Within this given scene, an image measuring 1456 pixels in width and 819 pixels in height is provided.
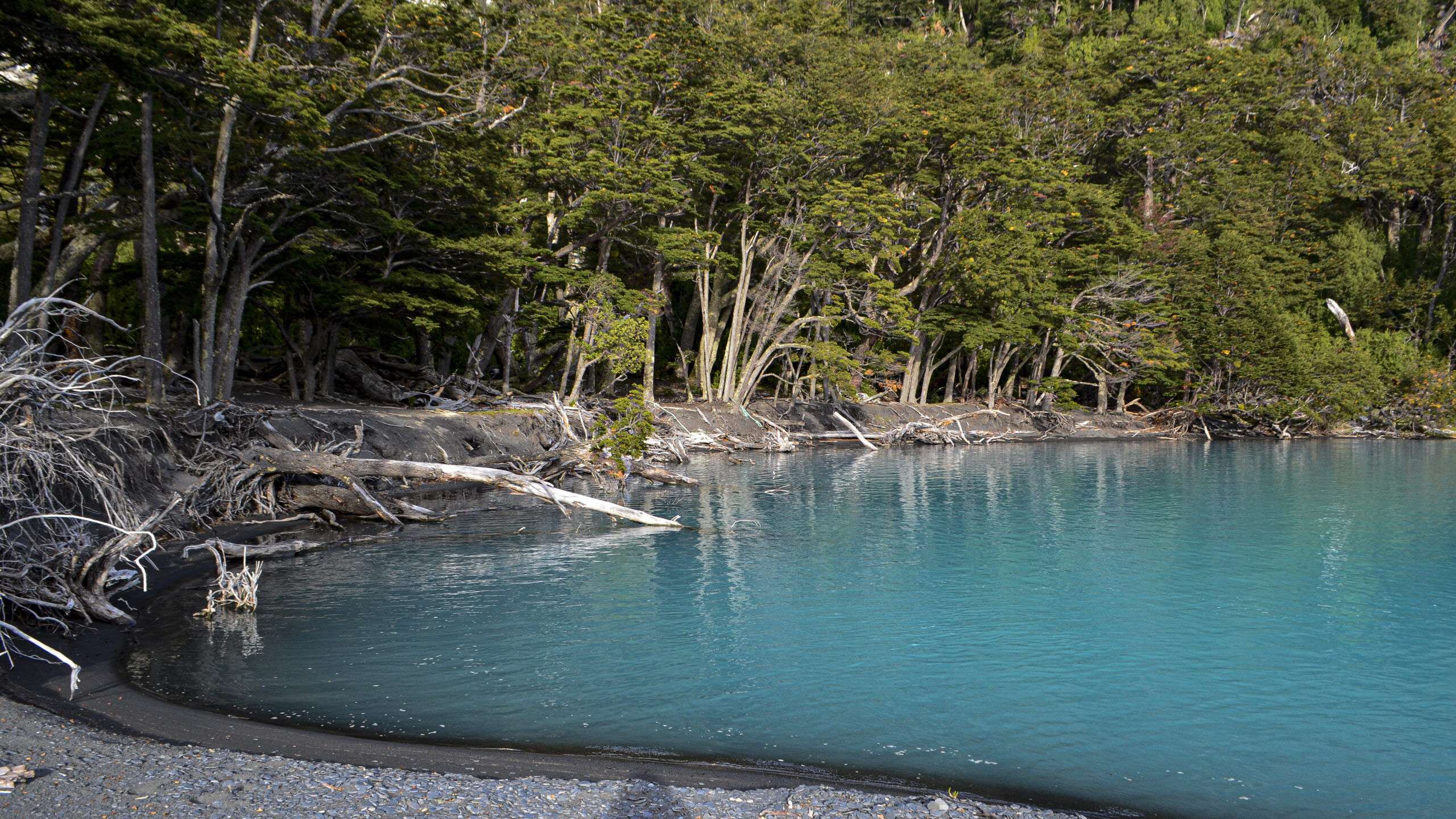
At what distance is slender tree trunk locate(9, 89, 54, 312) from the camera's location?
1669 cm

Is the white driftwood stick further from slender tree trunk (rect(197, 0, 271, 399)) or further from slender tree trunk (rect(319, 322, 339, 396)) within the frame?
slender tree trunk (rect(197, 0, 271, 399))

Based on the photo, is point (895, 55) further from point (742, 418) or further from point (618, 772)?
point (618, 772)

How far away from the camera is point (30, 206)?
16641mm

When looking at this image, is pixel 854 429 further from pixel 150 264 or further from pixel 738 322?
pixel 150 264

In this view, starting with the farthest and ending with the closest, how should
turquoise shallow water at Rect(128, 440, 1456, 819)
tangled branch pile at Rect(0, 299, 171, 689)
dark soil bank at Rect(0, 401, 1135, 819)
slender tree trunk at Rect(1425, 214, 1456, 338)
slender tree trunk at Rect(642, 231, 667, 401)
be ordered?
slender tree trunk at Rect(1425, 214, 1456, 338) → slender tree trunk at Rect(642, 231, 667, 401) → tangled branch pile at Rect(0, 299, 171, 689) → turquoise shallow water at Rect(128, 440, 1456, 819) → dark soil bank at Rect(0, 401, 1135, 819)

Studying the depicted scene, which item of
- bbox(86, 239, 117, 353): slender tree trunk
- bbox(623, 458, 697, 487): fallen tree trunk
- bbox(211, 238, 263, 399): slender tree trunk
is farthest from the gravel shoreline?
bbox(86, 239, 117, 353): slender tree trunk

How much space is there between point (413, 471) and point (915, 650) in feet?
30.4

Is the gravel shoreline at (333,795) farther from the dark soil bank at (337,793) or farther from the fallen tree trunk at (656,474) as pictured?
the fallen tree trunk at (656,474)

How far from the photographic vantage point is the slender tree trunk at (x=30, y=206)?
16.7m

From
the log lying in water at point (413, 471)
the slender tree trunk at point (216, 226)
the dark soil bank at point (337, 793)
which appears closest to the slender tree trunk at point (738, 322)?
the slender tree trunk at point (216, 226)

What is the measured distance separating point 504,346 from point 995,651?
82.1ft

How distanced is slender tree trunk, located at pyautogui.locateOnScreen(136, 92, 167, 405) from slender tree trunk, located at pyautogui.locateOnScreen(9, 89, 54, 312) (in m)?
1.13

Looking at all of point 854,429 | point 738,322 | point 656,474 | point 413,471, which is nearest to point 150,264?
point 413,471

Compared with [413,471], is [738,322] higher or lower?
higher
